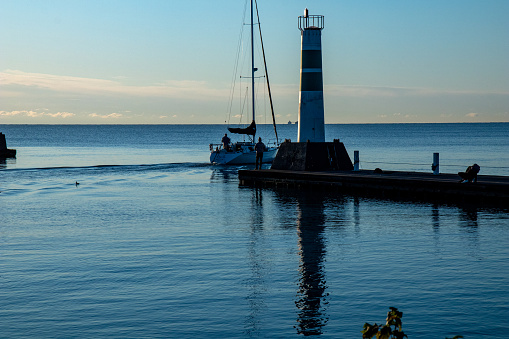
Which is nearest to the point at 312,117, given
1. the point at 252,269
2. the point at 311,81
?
the point at 311,81

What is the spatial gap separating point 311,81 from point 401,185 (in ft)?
26.8

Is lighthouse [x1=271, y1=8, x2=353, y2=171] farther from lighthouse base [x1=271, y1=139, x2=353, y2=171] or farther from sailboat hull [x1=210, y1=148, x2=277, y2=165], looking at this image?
sailboat hull [x1=210, y1=148, x2=277, y2=165]

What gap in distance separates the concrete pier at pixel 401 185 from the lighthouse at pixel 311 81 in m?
2.58

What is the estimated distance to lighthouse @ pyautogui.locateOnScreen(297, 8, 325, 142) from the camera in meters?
34.2

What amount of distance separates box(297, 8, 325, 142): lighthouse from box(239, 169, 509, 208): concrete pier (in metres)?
2.58

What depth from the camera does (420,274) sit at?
1442 centimetres

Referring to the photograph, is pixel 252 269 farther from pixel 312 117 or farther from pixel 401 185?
pixel 312 117

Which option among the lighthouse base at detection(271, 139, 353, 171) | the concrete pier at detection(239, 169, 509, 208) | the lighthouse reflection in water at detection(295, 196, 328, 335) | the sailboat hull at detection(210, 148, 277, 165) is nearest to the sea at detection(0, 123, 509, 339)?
the lighthouse reflection in water at detection(295, 196, 328, 335)

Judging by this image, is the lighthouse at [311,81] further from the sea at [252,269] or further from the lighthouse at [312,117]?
the sea at [252,269]

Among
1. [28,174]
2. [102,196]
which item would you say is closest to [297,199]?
[102,196]

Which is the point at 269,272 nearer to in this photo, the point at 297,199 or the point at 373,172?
the point at 297,199

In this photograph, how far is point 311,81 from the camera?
34.4 m

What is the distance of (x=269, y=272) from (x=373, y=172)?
2144 centimetres

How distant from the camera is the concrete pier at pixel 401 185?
26.1 metres
